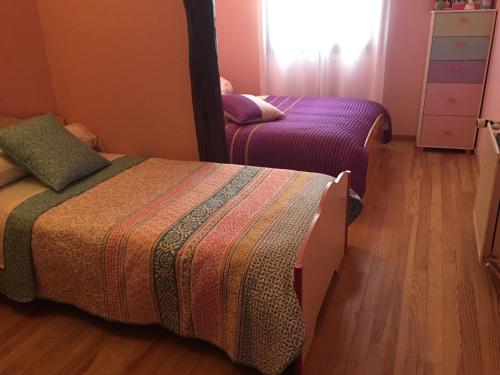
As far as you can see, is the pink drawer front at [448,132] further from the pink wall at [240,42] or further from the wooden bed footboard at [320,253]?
the wooden bed footboard at [320,253]

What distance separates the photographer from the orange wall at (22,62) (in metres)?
2.43

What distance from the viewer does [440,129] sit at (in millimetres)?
4035

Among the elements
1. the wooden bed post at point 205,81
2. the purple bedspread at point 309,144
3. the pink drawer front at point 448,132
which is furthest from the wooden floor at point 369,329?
the pink drawer front at point 448,132

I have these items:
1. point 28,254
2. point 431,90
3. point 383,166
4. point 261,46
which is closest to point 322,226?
point 28,254

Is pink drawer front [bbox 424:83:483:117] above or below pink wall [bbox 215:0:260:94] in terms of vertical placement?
below

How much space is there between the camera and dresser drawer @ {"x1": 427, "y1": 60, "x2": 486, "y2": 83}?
3.75 meters

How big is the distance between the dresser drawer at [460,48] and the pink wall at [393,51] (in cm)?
44

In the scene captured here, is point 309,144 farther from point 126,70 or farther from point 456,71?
point 456,71

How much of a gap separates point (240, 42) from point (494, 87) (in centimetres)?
262

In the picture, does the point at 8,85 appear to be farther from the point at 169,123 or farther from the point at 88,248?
the point at 88,248

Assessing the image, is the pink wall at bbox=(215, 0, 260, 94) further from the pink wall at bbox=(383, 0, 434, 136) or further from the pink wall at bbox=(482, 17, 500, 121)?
the pink wall at bbox=(482, 17, 500, 121)

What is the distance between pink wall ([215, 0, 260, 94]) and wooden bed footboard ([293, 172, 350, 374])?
3.00 m

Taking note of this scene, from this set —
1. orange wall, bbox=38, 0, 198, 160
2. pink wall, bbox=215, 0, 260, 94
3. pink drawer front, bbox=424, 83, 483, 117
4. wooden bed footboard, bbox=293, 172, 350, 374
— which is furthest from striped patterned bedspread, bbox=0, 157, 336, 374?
pink wall, bbox=215, 0, 260, 94

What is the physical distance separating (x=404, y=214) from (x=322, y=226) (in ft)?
4.41
